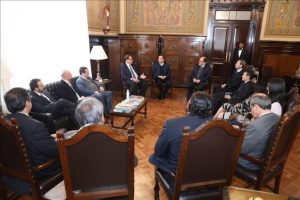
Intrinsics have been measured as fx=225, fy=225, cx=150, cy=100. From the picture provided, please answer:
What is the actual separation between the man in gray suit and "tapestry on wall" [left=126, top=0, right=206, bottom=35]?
5744mm

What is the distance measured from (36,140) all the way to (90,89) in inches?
111

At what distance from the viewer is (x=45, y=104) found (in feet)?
11.6

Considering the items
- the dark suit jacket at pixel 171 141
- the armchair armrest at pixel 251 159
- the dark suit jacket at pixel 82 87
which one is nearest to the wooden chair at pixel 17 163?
the dark suit jacket at pixel 171 141

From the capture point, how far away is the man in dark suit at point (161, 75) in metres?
6.02

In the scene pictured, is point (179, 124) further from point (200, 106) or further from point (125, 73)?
point (125, 73)

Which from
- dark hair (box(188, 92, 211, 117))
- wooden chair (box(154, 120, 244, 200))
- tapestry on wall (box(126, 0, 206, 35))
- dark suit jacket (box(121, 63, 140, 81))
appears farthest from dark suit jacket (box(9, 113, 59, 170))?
tapestry on wall (box(126, 0, 206, 35))

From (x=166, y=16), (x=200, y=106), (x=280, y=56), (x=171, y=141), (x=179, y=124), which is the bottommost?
(x=171, y=141)

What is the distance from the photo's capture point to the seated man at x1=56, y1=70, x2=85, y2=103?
402 centimetres

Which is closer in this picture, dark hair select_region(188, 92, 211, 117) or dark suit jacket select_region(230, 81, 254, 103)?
dark hair select_region(188, 92, 211, 117)

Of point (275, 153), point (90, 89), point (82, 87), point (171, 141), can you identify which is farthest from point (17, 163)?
point (90, 89)

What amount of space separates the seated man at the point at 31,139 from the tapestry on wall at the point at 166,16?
6.24 metres

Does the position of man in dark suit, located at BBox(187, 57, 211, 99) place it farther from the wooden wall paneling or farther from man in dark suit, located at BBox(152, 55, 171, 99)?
the wooden wall paneling

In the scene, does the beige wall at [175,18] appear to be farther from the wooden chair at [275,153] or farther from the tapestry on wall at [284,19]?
the wooden chair at [275,153]

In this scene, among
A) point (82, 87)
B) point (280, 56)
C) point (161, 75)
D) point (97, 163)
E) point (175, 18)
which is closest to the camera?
point (97, 163)
